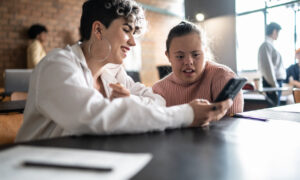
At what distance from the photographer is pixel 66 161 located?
1.64ft

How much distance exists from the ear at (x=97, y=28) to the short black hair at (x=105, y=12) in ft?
0.04

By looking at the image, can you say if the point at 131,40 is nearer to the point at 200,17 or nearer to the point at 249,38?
the point at 200,17

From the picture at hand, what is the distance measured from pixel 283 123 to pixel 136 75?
4352mm

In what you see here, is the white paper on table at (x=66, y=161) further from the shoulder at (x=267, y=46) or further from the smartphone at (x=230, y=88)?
the shoulder at (x=267, y=46)

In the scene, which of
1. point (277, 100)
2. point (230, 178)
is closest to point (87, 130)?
point (230, 178)

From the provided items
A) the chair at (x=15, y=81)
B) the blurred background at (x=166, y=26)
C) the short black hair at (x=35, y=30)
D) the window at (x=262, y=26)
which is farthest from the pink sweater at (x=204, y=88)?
the window at (x=262, y=26)

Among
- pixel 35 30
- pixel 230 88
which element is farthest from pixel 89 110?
pixel 35 30

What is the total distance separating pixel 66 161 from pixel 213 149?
0.32 meters

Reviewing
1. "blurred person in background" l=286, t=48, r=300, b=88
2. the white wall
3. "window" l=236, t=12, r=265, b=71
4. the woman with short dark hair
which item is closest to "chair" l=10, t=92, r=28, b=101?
the woman with short dark hair

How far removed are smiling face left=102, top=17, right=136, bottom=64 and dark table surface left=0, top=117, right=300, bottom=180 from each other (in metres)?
0.49

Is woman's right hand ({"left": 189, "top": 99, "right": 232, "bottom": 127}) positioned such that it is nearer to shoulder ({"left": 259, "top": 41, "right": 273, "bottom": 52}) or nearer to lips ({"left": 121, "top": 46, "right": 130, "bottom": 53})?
lips ({"left": 121, "top": 46, "right": 130, "bottom": 53})

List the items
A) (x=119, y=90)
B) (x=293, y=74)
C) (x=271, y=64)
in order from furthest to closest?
(x=293, y=74) < (x=271, y=64) < (x=119, y=90)

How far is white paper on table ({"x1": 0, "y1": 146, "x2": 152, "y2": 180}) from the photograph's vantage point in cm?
44

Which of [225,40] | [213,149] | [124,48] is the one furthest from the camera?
[225,40]
